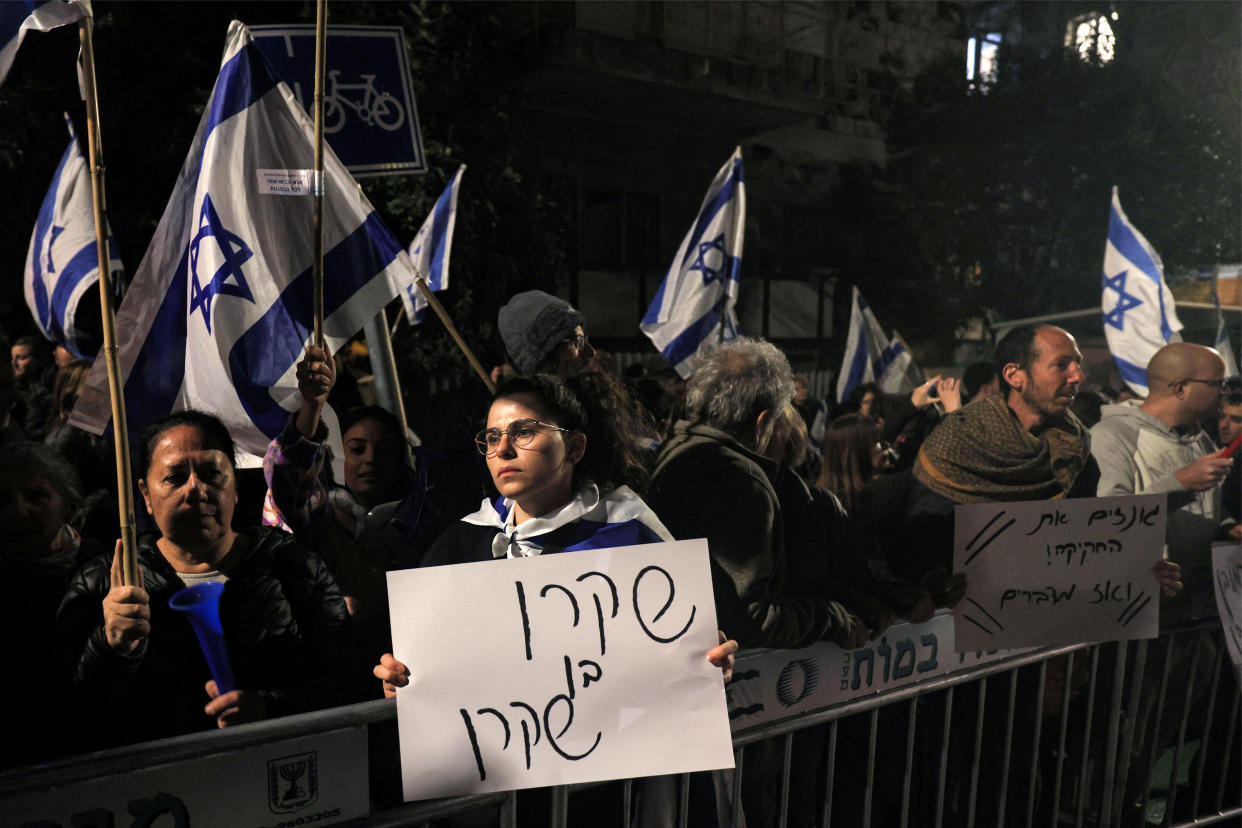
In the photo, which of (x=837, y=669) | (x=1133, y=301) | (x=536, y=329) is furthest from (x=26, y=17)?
(x=1133, y=301)

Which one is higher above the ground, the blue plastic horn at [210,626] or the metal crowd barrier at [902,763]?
the blue plastic horn at [210,626]

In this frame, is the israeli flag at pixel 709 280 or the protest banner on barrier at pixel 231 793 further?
the israeli flag at pixel 709 280

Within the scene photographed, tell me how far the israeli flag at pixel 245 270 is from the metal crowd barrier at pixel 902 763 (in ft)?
3.55

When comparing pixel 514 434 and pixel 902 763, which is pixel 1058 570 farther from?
pixel 514 434

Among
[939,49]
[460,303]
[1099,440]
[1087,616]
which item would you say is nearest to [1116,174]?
[939,49]

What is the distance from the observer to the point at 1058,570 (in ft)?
8.70

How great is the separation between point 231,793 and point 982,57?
618 centimetres

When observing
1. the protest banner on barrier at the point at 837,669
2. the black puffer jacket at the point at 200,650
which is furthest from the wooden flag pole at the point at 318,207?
the protest banner on barrier at the point at 837,669

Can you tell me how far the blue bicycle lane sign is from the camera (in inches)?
152

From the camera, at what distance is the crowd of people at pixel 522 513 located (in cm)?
184

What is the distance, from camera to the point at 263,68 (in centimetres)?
265

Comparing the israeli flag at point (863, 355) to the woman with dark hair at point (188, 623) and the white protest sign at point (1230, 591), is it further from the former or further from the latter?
the woman with dark hair at point (188, 623)

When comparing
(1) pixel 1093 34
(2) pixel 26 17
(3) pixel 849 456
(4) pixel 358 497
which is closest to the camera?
(2) pixel 26 17

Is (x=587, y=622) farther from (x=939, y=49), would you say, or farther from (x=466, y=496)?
(x=939, y=49)
